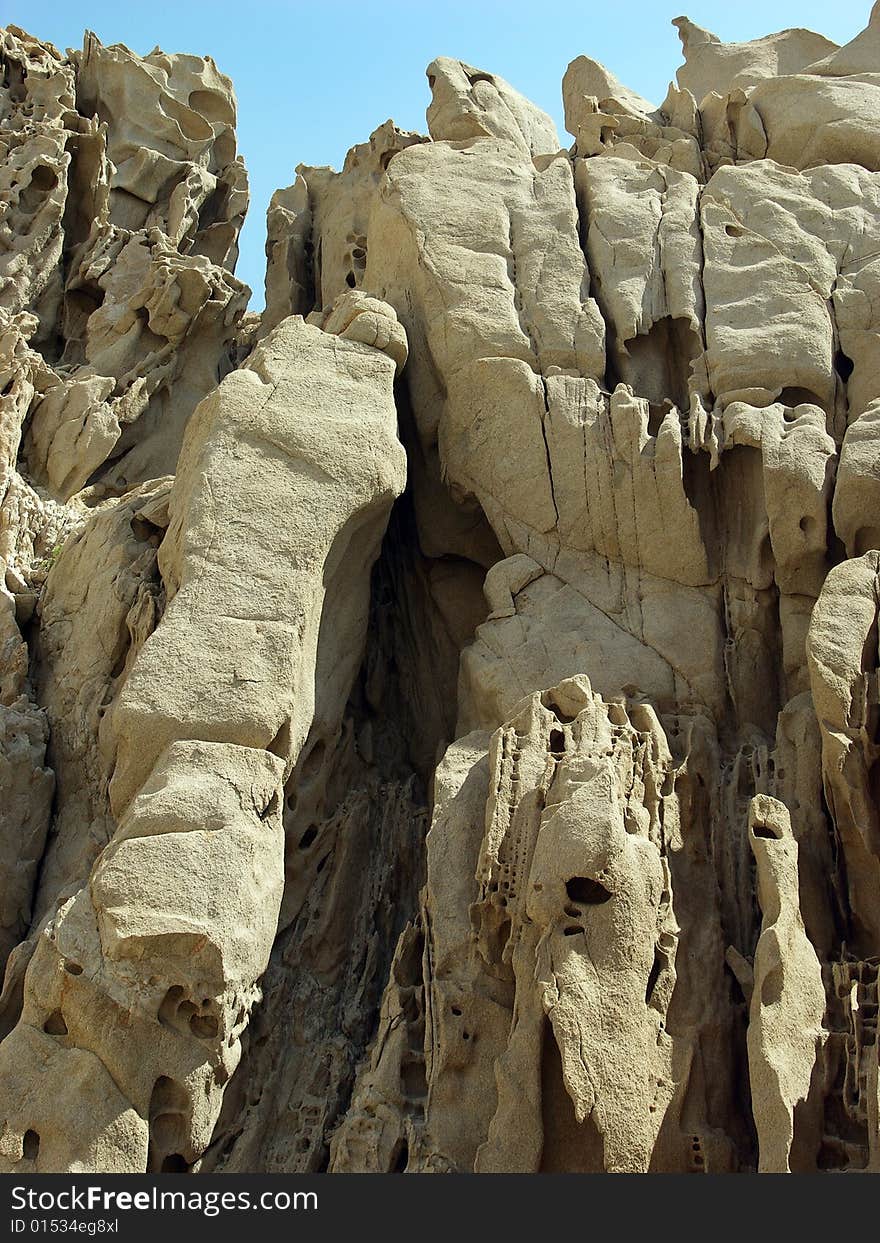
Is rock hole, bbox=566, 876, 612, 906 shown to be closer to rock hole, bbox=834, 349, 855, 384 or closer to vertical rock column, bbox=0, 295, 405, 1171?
vertical rock column, bbox=0, 295, 405, 1171

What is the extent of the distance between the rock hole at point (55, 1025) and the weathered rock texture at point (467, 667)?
0.06 m

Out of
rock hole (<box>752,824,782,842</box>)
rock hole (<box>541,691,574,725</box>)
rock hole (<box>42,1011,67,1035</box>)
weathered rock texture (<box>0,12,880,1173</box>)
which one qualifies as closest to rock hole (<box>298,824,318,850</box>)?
weathered rock texture (<box>0,12,880,1173</box>)

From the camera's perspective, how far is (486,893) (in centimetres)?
1228

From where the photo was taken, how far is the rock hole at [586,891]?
458 inches

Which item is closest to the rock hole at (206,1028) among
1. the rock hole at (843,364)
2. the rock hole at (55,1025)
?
the rock hole at (55,1025)

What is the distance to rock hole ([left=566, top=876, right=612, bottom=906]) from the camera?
1162 cm

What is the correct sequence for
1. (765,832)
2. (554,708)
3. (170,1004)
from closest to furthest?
(170,1004) < (765,832) < (554,708)

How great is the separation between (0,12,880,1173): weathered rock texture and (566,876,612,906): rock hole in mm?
22

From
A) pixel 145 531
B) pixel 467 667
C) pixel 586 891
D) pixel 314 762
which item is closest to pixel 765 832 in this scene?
pixel 586 891

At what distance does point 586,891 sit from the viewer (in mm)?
11680

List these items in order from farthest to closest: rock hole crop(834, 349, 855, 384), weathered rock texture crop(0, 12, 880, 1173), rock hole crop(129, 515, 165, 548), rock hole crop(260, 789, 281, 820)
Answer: rock hole crop(834, 349, 855, 384) → rock hole crop(129, 515, 165, 548) → rock hole crop(260, 789, 281, 820) → weathered rock texture crop(0, 12, 880, 1173)

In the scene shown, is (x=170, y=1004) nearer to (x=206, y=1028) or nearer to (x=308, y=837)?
(x=206, y=1028)

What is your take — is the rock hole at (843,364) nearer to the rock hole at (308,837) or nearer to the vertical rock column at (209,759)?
the vertical rock column at (209,759)

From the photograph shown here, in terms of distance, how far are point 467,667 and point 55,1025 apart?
5218 millimetres
